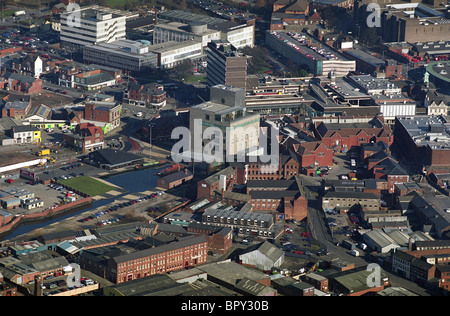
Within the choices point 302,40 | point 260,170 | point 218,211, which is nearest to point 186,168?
point 260,170

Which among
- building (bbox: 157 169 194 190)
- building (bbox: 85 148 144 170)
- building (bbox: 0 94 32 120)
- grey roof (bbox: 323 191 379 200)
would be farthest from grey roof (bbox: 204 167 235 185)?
building (bbox: 0 94 32 120)

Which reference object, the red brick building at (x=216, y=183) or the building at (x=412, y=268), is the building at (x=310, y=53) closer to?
the red brick building at (x=216, y=183)

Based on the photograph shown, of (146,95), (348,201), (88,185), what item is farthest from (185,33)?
(348,201)

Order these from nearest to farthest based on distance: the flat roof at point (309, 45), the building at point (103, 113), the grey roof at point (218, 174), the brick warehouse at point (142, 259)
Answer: the brick warehouse at point (142, 259) < the grey roof at point (218, 174) < the building at point (103, 113) < the flat roof at point (309, 45)

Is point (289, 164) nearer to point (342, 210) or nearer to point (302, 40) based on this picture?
point (342, 210)

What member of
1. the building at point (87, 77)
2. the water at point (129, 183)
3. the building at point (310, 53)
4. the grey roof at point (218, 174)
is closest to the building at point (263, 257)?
the grey roof at point (218, 174)

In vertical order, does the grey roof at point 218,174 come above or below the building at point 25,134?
above
